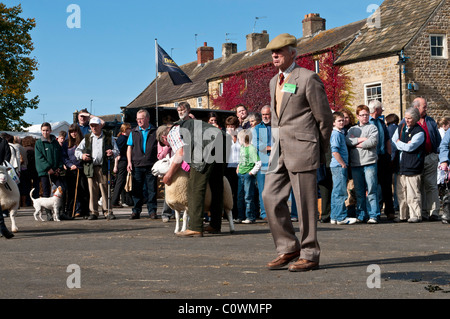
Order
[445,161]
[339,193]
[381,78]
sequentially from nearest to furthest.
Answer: [445,161], [339,193], [381,78]

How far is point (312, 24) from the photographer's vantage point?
169ft

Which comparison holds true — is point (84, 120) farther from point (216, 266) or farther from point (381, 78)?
point (381, 78)

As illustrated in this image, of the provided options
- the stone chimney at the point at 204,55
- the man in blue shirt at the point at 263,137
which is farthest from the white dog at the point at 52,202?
the stone chimney at the point at 204,55

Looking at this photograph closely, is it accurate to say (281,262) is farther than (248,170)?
No

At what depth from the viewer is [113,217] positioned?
15.3 m

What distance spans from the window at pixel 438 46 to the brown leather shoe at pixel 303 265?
32.3 metres

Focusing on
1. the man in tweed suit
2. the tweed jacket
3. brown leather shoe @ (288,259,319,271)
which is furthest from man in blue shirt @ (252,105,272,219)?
brown leather shoe @ (288,259,319,271)

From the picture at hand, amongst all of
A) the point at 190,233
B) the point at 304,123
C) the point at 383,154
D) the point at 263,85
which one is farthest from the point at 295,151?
the point at 263,85

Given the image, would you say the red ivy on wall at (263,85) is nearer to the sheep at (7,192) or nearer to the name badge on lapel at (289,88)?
the sheep at (7,192)

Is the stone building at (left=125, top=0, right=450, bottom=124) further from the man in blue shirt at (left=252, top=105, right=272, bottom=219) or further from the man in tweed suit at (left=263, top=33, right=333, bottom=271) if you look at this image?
the man in tweed suit at (left=263, top=33, right=333, bottom=271)

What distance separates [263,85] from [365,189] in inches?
1454

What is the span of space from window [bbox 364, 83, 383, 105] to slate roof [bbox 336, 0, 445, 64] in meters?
1.52

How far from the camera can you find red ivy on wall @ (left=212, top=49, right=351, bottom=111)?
4003cm

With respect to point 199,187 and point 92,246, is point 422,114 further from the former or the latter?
point 92,246
